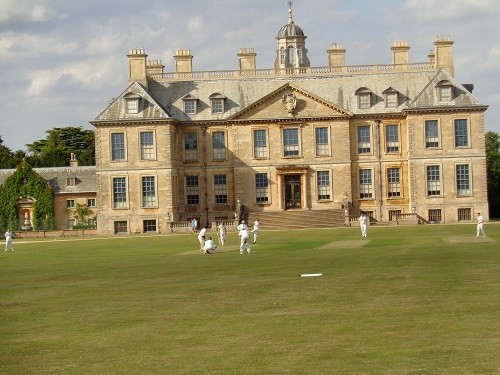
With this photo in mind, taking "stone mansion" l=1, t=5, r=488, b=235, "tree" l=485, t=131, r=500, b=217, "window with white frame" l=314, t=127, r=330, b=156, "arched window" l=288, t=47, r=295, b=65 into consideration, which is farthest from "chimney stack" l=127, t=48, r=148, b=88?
"arched window" l=288, t=47, r=295, b=65

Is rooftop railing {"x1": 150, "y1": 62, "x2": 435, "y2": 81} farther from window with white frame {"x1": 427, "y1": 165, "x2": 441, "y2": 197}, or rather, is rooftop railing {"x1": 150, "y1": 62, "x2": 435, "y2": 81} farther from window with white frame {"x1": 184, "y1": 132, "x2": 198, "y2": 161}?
window with white frame {"x1": 427, "y1": 165, "x2": 441, "y2": 197}

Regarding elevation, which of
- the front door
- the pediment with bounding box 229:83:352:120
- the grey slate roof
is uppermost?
the pediment with bounding box 229:83:352:120

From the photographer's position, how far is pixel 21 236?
80062 mm

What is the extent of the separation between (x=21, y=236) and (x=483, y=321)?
207 ft

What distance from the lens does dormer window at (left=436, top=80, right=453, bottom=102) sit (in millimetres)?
78188

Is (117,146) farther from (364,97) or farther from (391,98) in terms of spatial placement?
(391,98)

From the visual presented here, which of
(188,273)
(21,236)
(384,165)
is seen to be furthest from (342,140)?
(188,273)

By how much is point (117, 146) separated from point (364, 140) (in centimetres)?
1760

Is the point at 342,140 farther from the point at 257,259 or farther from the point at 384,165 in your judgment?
the point at 257,259

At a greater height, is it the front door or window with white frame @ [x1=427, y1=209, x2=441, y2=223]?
the front door

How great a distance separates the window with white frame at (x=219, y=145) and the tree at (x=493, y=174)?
23.2m

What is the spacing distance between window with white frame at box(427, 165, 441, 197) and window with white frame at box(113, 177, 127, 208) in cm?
2142

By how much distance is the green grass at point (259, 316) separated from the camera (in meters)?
17.2

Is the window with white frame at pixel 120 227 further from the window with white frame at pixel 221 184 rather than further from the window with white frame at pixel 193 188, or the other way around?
the window with white frame at pixel 221 184
